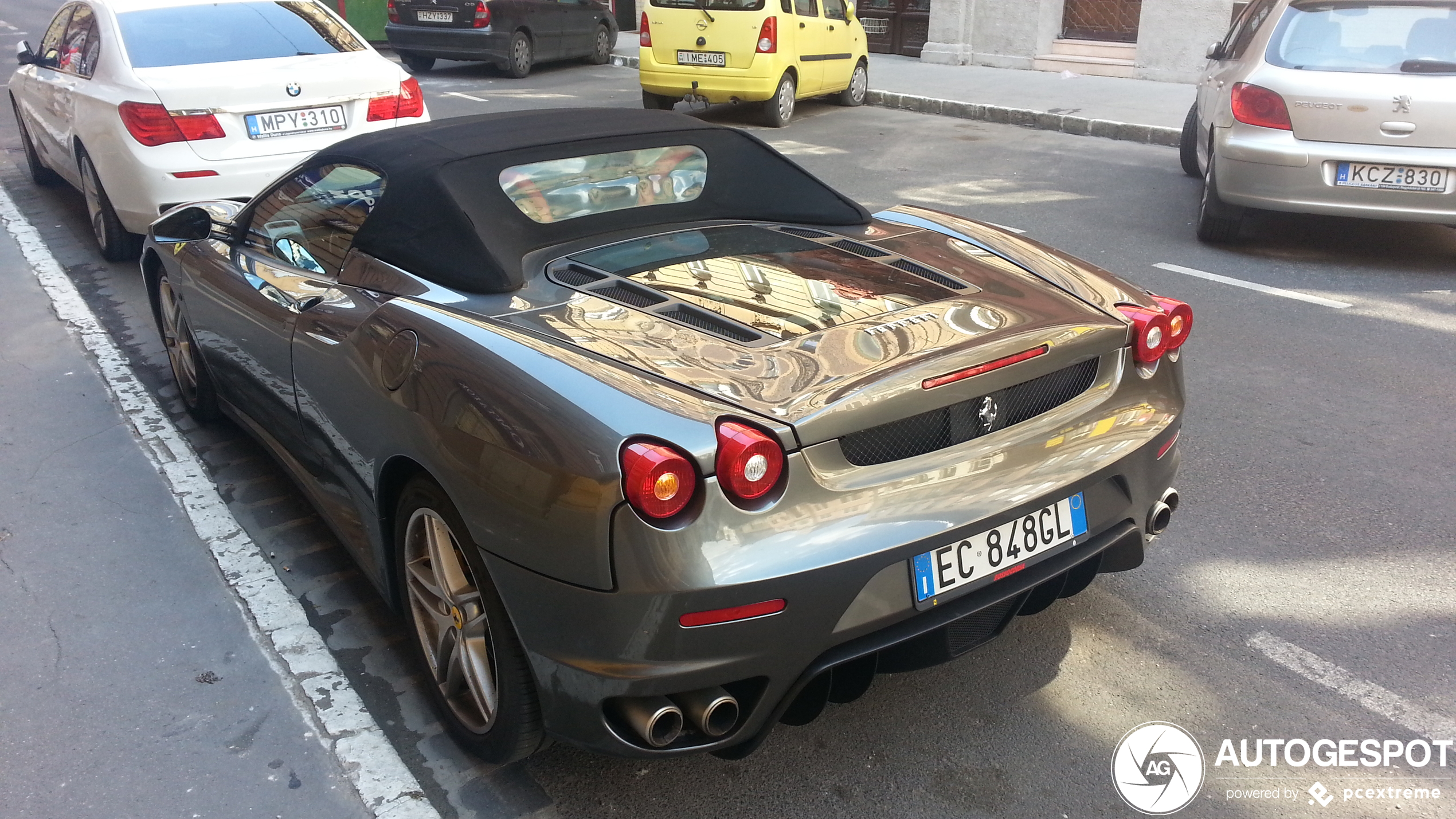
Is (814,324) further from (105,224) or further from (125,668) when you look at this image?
(105,224)

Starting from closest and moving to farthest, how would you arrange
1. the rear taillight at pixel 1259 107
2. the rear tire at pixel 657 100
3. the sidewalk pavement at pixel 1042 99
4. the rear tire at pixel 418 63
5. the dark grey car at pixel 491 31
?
the rear taillight at pixel 1259 107
the sidewalk pavement at pixel 1042 99
the rear tire at pixel 657 100
the dark grey car at pixel 491 31
the rear tire at pixel 418 63

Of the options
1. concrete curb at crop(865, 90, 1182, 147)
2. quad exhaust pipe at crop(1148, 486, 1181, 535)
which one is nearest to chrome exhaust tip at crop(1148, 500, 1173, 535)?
quad exhaust pipe at crop(1148, 486, 1181, 535)

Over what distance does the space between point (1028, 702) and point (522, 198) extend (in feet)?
6.15

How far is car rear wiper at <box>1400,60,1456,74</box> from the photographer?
6688 mm

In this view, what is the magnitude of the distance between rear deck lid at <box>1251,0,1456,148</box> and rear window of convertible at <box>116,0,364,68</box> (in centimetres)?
579

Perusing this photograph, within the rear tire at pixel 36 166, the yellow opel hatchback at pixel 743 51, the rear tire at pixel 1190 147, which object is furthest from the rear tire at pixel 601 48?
the rear tire at pixel 1190 147

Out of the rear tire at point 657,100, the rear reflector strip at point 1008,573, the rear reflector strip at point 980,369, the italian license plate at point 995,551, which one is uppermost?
the rear reflector strip at point 980,369

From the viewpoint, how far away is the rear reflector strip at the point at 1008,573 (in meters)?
2.48

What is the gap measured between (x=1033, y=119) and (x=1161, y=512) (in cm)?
1062

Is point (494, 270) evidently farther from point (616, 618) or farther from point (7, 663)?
point (7, 663)

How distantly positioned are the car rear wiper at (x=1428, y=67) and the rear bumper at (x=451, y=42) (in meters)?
12.6

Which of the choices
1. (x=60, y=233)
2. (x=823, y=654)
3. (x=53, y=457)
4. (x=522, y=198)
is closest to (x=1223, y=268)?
(x=522, y=198)

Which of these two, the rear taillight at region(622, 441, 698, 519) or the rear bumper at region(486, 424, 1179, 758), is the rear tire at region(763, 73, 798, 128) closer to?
the rear bumper at region(486, 424, 1179, 758)

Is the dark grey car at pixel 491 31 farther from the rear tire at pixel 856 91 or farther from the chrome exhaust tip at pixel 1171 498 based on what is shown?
the chrome exhaust tip at pixel 1171 498
